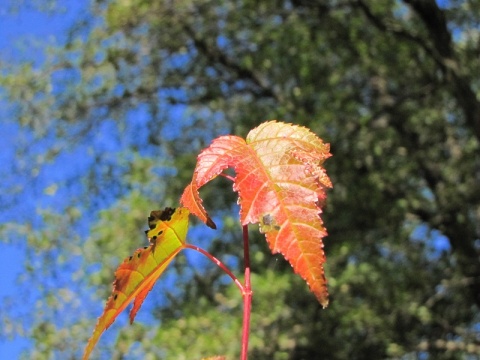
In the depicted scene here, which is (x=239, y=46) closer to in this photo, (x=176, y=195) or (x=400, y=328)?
(x=176, y=195)

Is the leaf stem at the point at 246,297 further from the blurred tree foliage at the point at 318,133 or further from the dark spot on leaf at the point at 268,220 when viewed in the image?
the blurred tree foliage at the point at 318,133

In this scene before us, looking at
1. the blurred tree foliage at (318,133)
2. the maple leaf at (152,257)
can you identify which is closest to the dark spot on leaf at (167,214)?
the maple leaf at (152,257)

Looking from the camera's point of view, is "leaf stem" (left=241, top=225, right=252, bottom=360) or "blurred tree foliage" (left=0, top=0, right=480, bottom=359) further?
"blurred tree foliage" (left=0, top=0, right=480, bottom=359)

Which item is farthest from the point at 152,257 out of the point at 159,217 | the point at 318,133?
the point at 318,133

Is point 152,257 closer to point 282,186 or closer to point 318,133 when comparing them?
point 282,186

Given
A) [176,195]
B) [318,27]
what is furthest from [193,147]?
[318,27]

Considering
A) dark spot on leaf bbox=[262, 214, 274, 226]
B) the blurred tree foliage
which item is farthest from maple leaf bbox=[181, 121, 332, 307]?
the blurred tree foliage

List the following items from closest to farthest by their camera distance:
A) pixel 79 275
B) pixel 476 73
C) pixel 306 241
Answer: pixel 306 241, pixel 79 275, pixel 476 73

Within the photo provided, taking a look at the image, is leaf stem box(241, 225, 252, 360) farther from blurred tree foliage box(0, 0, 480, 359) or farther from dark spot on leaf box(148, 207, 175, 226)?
blurred tree foliage box(0, 0, 480, 359)
